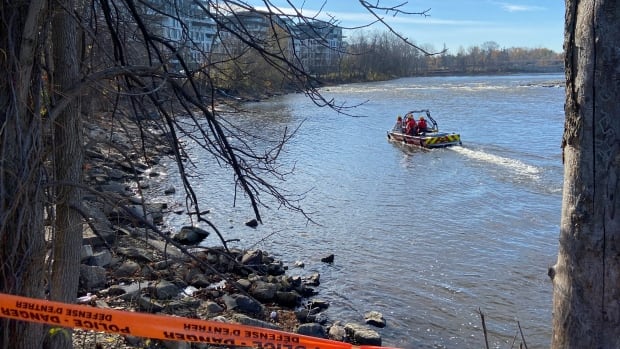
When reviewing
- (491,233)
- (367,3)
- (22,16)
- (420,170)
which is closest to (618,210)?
(367,3)

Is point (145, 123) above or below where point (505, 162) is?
above

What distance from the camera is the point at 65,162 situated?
3.65 meters

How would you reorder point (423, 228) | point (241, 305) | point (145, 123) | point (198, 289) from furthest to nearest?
1. point (423, 228)
2. point (198, 289)
3. point (241, 305)
4. point (145, 123)

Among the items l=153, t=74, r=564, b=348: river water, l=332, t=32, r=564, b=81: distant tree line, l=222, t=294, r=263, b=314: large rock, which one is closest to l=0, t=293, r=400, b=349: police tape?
l=153, t=74, r=564, b=348: river water

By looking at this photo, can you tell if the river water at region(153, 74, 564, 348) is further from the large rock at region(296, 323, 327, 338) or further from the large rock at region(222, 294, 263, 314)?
the large rock at region(222, 294, 263, 314)

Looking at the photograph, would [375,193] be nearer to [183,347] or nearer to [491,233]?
[491,233]

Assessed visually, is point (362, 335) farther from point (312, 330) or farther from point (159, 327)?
point (159, 327)

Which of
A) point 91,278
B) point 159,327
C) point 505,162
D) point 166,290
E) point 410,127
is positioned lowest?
point 166,290

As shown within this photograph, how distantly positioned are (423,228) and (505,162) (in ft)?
31.6

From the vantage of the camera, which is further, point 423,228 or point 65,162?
point 423,228

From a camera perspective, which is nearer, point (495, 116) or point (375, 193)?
point (375, 193)

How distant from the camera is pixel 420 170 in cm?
2314

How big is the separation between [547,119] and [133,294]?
32.9 m

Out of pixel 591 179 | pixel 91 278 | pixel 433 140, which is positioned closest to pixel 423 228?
pixel 91 278
